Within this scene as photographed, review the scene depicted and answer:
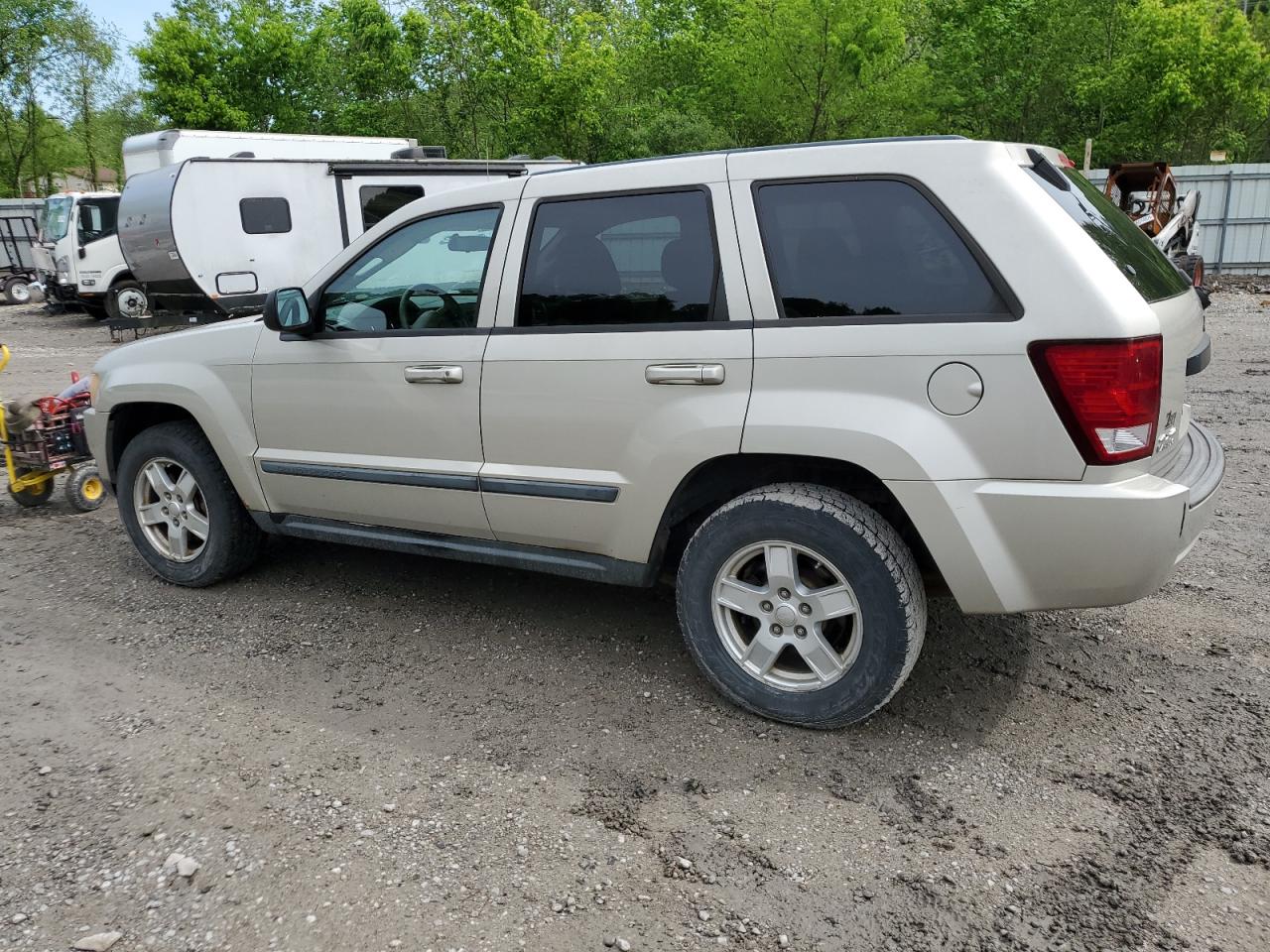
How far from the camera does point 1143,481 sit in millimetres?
2957

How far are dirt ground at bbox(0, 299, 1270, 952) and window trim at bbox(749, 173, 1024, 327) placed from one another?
55.8 inches

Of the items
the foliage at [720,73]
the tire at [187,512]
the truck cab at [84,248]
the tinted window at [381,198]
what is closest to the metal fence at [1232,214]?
the foliage at [720,73]

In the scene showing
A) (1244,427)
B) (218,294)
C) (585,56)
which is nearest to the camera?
(1244,427)

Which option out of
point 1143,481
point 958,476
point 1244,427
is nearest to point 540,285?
point 958,476

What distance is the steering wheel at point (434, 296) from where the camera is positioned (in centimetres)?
400

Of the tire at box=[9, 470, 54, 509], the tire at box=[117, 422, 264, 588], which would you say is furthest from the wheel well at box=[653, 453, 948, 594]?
the tire at box=[9, 470, 54, 509]

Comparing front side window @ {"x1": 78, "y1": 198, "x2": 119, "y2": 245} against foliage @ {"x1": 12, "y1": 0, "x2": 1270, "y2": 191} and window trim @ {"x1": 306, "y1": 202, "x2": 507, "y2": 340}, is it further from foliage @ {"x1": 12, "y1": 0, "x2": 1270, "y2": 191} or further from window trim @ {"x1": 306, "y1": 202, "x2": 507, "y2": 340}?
window trim @ {"x1": 306, "y1": 202, "x2": 507, "y2": 340}

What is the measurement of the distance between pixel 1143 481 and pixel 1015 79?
29.9 m

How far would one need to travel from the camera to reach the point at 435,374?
3916mm

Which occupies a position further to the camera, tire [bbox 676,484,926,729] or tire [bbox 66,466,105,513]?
tire [bbox 66,466,105,513]

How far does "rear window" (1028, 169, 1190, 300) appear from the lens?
3096 mm

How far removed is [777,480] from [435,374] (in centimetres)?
141

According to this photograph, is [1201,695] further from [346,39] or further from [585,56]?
[346,39]

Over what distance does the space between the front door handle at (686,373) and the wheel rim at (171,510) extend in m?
2.57
